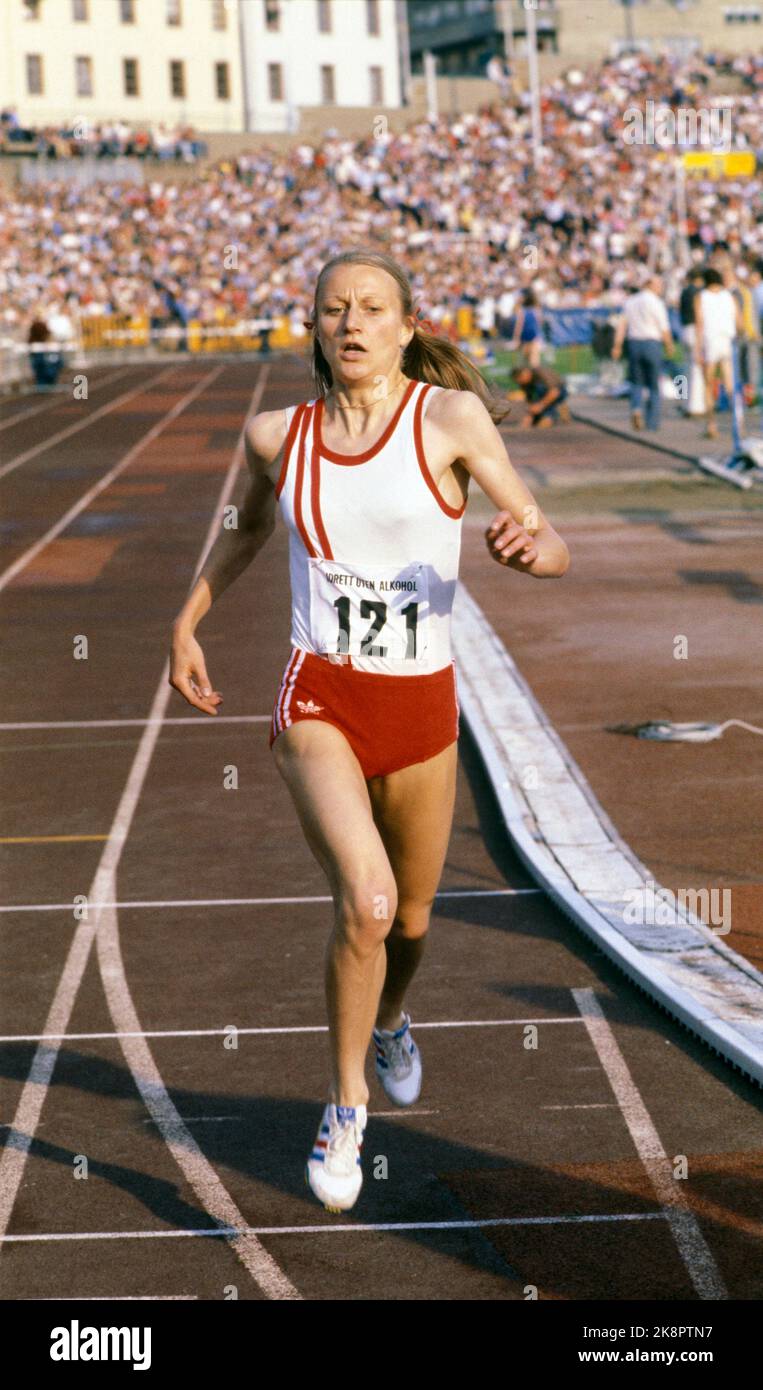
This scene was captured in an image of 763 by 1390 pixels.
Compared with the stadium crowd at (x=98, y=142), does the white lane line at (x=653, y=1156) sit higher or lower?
lower

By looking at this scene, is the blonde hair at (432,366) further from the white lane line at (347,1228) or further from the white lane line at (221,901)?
the white lane line at (221,901)

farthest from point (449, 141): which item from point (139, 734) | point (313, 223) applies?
point (139, 734)

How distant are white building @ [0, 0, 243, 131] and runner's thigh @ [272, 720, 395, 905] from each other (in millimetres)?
89040

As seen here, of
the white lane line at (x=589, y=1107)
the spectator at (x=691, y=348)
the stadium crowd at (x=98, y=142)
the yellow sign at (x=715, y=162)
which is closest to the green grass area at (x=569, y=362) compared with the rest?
the yellow sign at (x=715, y=162)

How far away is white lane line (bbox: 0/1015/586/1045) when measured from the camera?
6.45 metres

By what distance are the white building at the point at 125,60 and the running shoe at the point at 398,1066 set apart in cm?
8869

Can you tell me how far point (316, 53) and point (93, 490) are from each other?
276 ft

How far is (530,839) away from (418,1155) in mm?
3345

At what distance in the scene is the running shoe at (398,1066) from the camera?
544 centimetres

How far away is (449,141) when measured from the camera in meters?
65.4

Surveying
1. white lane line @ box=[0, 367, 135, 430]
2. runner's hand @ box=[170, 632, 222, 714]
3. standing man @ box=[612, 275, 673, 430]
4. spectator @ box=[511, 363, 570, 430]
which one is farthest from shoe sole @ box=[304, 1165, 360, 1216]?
white lane line @ box=[0, 367, 135, 430]

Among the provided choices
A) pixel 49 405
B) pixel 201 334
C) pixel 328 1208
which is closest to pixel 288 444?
pixel 328 1208

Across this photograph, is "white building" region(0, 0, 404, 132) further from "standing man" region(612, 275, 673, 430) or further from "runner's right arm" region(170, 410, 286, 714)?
"runner's right arm" region(170, 410, 286, 714)
